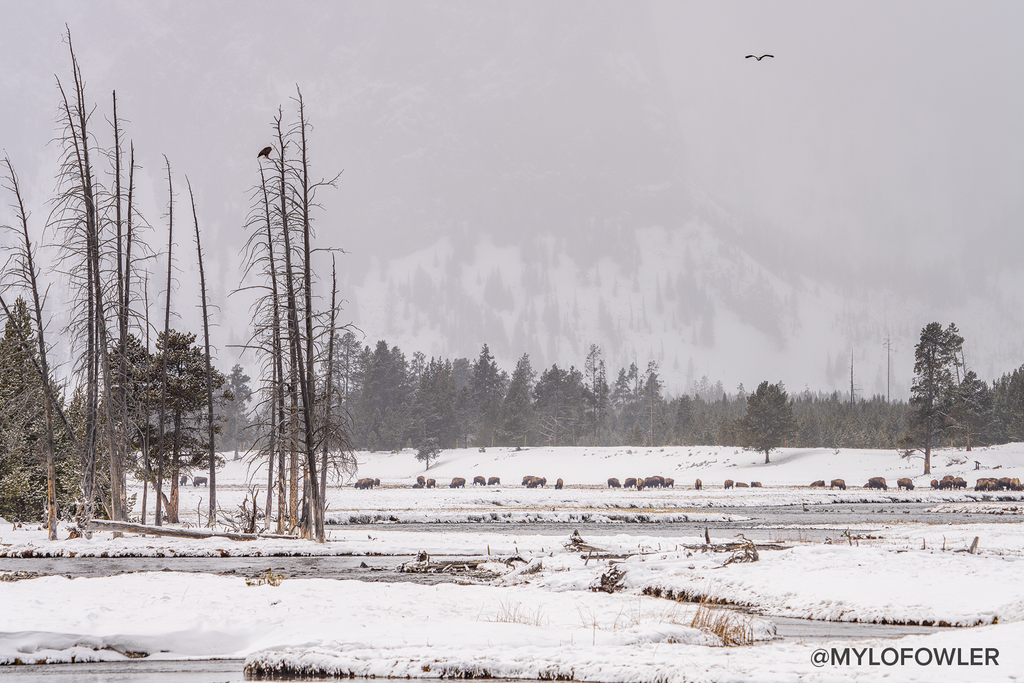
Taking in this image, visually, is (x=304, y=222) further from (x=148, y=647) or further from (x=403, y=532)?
(x=148, y=647)

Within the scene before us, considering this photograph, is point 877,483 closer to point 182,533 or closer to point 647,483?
point 647,483

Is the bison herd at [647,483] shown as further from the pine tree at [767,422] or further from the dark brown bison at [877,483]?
the pine tree at [767,422]

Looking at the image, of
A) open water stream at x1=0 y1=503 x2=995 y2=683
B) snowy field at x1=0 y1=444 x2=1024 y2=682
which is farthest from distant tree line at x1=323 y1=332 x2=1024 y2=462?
snowy field at x1=0 y1=444 x2=1024 y2=682

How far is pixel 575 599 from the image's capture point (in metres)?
14.5

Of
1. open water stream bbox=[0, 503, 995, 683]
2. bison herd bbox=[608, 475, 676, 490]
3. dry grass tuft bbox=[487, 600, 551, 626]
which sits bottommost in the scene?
bison herd bbox=[608, 475, 676, 490]

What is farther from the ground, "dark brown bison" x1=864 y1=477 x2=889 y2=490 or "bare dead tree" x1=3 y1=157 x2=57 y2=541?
"bare dead tree" x1=3 y1=157 x2=57 y2=541

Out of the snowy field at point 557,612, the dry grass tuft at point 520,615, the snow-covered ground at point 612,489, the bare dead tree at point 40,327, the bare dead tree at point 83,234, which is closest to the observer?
the snowy field at point 557,612

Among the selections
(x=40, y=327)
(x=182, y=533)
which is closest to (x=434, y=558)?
(x=182, y=533)

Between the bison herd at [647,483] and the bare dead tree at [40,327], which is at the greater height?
the bare dead tree at [40,327]

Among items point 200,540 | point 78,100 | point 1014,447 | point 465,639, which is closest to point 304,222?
point 78,100

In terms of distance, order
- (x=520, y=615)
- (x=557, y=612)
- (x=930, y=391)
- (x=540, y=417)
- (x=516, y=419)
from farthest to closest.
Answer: (x=540, y=417) → (x=516, y=419) → (x=930, y=391) → (x=557, y=612) → (x=520, y=615)

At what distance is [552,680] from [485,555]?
530 inches

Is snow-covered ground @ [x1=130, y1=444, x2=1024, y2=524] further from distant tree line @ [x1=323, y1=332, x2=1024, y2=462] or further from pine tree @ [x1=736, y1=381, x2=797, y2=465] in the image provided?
distant tree line @ [x1=323, y1=332, x2=1024, y2=462]

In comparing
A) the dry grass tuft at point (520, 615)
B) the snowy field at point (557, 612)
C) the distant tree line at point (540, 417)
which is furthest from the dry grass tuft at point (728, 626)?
the distant tree line at point (540, 417)
